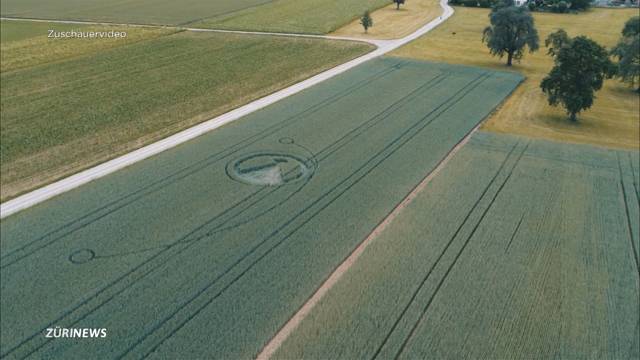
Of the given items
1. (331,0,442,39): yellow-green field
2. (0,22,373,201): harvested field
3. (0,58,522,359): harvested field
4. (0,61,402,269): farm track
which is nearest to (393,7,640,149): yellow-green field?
(331,0,442,39): yellow-green field

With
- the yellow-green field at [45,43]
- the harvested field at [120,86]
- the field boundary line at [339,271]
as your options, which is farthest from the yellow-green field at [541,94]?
the yellow-green field at [45,43]

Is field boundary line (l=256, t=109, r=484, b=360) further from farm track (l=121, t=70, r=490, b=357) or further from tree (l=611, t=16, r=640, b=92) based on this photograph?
tree (l=611, t=16, r=640, b=92)

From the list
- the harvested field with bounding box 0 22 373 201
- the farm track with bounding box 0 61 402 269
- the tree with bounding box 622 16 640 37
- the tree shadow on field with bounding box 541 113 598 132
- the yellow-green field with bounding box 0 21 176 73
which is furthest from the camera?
the tree with bounding box 622 16 640 37

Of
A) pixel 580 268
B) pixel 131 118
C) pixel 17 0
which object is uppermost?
pixel 17 0

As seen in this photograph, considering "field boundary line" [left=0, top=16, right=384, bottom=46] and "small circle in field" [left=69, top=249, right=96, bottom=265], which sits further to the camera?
"field boundary line" [left=0, top=16, right=384, bottom=46]

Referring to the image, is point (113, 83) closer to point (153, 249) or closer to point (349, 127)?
point (349, 127)

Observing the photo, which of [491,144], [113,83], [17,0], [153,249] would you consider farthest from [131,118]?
[17,0]
